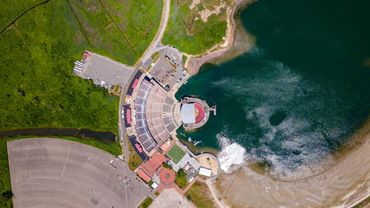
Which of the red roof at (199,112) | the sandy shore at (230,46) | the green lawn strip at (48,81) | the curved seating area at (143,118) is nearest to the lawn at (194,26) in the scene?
the sandy shore at (230,46)

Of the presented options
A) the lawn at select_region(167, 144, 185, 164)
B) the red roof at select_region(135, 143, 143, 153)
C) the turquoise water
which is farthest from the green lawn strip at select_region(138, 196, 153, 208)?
the turquoise water

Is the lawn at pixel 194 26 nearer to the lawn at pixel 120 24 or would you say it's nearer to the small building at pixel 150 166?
the lawn at pixel 120 24

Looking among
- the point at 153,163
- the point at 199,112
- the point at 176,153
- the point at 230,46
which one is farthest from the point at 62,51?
the point at 230,46

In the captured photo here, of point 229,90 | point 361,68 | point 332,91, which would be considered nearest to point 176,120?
point 229,90

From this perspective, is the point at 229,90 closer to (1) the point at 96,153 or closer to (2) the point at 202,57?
(2) the point at 202,57

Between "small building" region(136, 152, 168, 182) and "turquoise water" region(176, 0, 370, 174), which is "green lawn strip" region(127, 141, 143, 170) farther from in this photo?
"turquoise water" region(176, 0, 370, 174)

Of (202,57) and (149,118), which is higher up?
(202,57)
